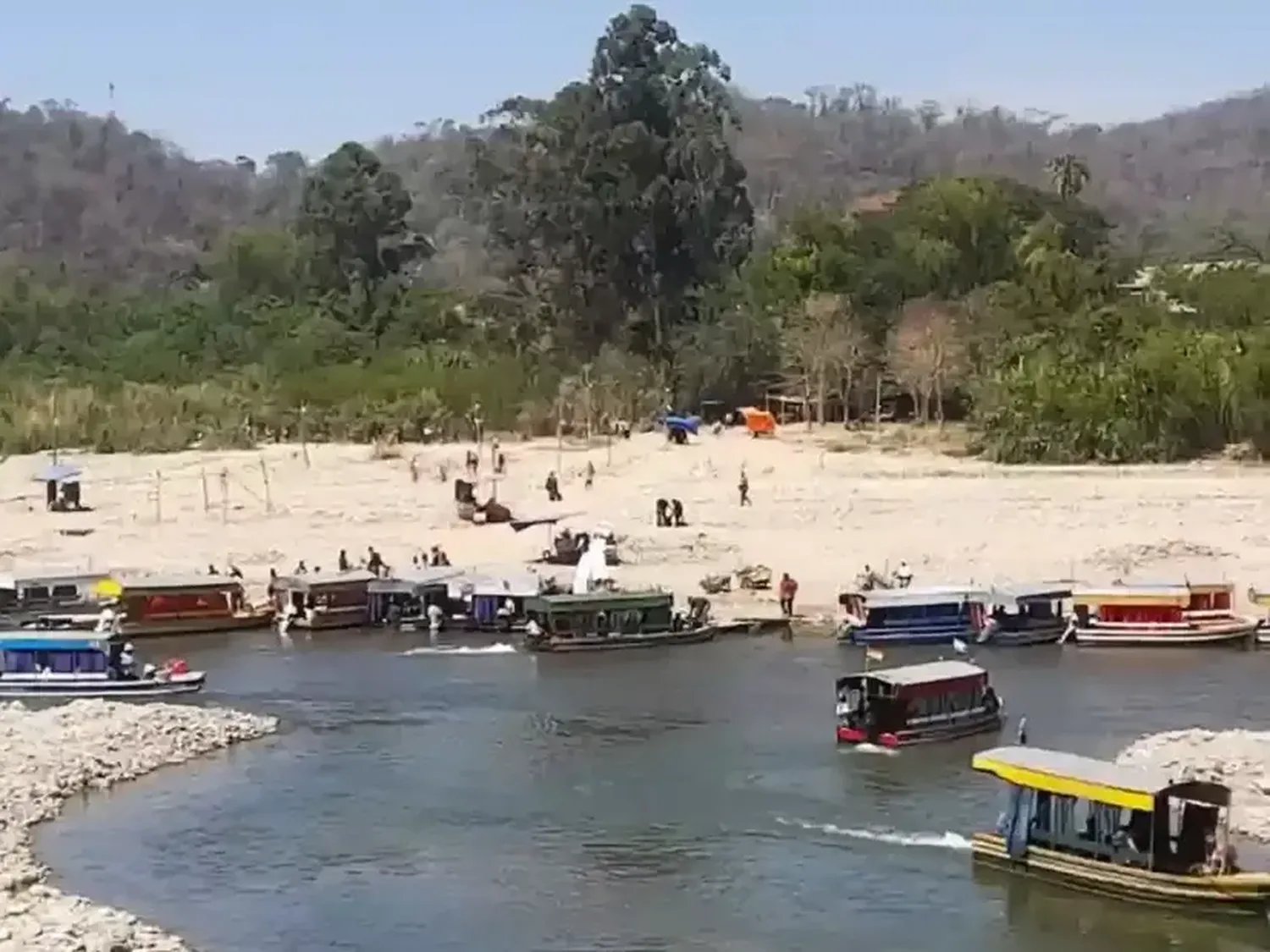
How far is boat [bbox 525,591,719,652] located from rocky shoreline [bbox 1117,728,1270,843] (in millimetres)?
14091

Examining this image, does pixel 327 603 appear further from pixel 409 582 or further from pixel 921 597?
pixel 921 597

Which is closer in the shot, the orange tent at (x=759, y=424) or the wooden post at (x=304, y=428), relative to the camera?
the wooden post at (x=304, y=428)

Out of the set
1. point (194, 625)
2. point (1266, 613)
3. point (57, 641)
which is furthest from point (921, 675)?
point (194, 625)

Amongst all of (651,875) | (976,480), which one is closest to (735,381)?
(976,480)

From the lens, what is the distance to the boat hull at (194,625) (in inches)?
2121

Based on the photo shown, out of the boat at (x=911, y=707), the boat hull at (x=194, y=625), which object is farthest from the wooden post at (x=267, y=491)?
the boat at (x=911, y=707)

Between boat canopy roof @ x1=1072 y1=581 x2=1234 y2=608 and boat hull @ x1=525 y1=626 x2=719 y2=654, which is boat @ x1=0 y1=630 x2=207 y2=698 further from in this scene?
boat canopy roof @ x1=1072 y1=581 x2=1234 y2=608

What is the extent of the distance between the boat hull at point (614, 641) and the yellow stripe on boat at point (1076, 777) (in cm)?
1914

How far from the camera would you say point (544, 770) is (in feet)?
126

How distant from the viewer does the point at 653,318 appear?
329 ft

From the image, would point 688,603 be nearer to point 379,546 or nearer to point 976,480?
point 379,546

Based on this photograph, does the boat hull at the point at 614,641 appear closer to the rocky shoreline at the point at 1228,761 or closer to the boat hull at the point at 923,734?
the boat hull at the point at 923,734

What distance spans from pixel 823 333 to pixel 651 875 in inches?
2164

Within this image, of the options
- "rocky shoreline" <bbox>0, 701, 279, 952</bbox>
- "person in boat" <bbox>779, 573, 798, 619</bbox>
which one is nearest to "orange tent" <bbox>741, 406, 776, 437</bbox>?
"person in boat" <bbox>779, 573, 798, 619</bbox>
